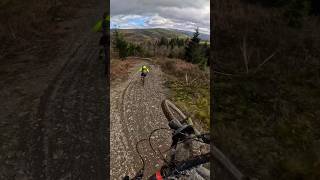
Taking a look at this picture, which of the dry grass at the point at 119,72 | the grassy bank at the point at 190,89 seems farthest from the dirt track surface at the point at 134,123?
the grassy bank at the point at 190,89

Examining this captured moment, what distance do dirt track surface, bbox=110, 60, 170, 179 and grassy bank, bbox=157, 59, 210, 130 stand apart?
96 cm

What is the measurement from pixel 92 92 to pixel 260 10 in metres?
23.3

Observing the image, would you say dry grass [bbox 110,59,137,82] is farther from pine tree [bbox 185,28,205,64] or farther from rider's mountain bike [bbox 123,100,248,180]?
pine tree [bbox 185,28,205,64]

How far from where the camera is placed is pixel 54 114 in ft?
45.6

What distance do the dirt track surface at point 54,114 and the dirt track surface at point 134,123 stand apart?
536 mm

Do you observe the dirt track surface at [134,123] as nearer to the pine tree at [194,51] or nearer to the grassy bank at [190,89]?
the grassy bank at [190,89]

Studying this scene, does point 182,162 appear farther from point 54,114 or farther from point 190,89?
point 190,89

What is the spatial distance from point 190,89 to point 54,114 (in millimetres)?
8522

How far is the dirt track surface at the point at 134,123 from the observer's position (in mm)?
10875

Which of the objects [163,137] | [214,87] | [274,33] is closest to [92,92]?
[163,137]

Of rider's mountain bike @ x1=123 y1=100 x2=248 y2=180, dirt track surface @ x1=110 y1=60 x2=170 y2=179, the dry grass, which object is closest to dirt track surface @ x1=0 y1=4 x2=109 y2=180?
dirt track surface @ x1=110 y1=60 x2=170 y2=179

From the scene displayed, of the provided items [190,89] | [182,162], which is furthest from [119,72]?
[182,162]

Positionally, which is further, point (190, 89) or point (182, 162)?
point (190, 89)

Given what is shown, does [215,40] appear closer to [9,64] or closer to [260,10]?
[260,10]
